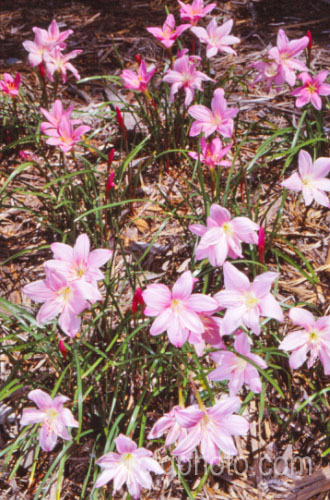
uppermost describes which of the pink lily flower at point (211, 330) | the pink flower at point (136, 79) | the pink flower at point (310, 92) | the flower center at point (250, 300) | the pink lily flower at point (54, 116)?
the pink flower at point (136, 79)

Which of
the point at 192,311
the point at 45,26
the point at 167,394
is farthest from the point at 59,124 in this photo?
the point at 45,26

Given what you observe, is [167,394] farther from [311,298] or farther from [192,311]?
[311,298]

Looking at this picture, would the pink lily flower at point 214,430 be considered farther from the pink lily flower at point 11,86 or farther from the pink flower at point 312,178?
the pink lily flower at point 11,86

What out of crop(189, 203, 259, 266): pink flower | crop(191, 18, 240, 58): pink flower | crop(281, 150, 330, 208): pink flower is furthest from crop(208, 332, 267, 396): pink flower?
crop(191, 18, 240, 58): pink flower

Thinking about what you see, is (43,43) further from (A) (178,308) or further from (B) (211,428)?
(B) (211,428)

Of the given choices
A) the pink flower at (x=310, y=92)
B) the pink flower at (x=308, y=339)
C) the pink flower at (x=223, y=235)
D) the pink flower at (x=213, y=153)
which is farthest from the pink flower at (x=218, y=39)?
the pink flower at (x=308, y=339)

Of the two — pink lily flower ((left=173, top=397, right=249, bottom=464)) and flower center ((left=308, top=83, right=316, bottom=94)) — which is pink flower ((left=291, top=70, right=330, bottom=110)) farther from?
pink lily flower ((left=173, top=397, right=249, bottom=464))

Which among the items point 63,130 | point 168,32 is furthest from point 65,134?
point 168,32

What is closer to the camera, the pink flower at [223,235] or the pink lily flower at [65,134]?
the pink flower at [223,235]
